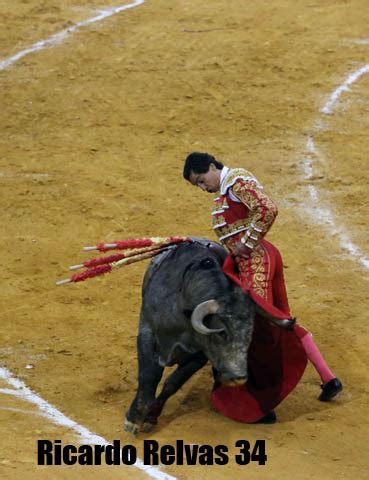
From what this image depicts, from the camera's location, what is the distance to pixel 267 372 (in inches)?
311

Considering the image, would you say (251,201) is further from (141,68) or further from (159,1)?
(159,1)

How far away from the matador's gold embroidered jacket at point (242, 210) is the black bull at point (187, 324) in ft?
0.74

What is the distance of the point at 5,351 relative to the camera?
29.9ft

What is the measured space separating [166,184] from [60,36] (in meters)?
5.07

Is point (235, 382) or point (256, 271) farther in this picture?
point (256, 271)

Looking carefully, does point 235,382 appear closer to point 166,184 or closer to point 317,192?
point 317,192

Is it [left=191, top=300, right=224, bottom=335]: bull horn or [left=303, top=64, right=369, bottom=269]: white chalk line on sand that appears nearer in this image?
[left=191, top=300, right=224, bottom=335]: bull horn

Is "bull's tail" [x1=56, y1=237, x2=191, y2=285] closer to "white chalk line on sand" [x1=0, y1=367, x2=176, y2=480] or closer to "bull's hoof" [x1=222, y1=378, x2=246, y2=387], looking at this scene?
"white chalk line on sand" [x1=0, y1=367, x2=176, y2=480]

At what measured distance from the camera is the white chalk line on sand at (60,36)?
53.1 feet

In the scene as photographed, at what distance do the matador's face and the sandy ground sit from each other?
160cm

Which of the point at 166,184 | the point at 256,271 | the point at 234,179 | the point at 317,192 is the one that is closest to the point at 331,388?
the point at 256,271

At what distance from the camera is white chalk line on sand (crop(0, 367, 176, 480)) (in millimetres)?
7066

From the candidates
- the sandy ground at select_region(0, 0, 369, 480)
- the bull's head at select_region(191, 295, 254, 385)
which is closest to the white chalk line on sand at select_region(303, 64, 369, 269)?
the sandy ground at select_region(0, 0, 369, 480)

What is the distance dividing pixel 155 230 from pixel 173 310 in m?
4.01
